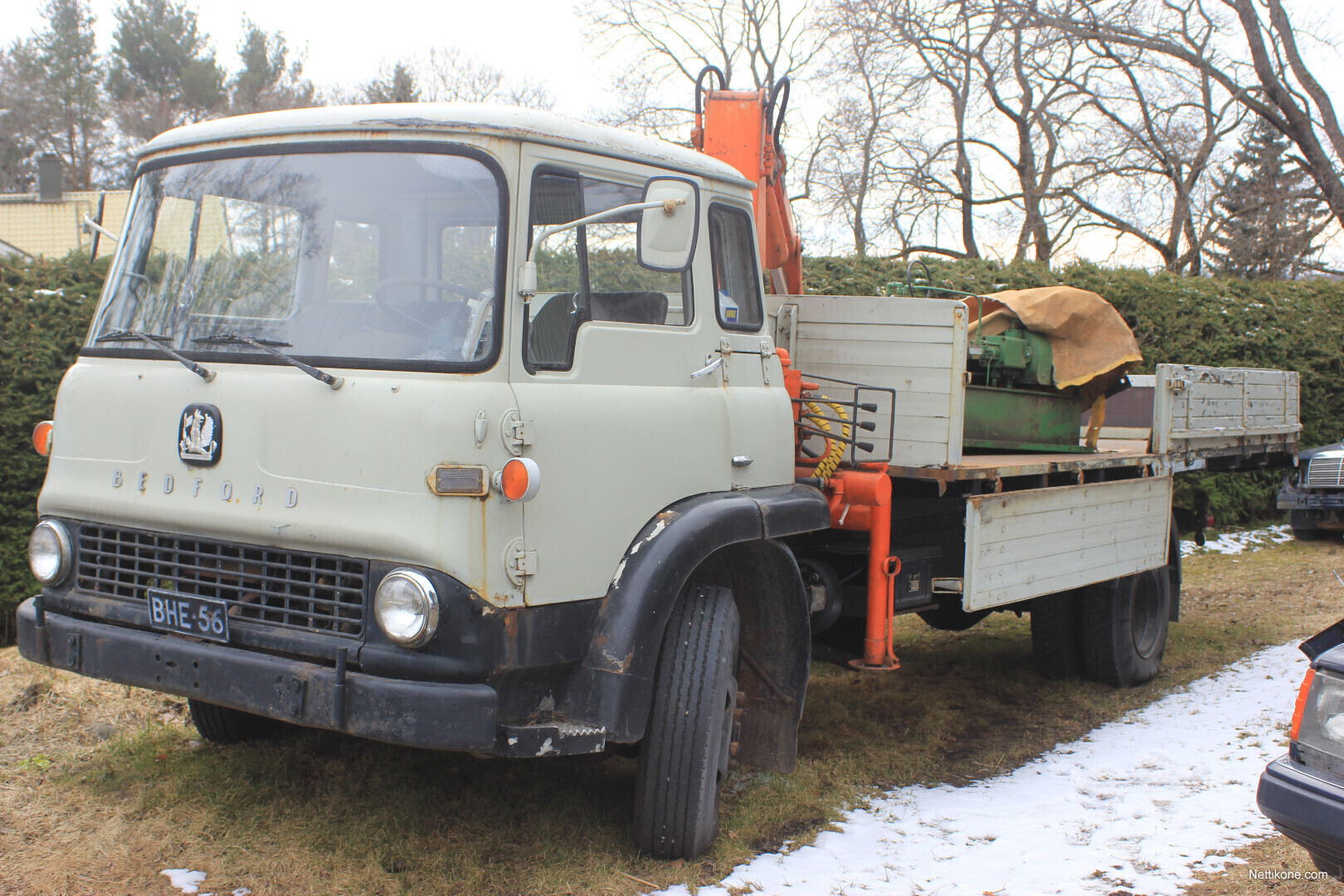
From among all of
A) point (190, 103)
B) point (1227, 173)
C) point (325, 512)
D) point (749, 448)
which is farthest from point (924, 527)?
point (190, 103)

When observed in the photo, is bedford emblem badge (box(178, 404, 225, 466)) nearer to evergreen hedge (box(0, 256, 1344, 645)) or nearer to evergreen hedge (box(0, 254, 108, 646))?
evergreen hedge (box(0, 254, 108, 646))

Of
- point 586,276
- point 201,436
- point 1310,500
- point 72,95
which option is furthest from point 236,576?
point 72,95

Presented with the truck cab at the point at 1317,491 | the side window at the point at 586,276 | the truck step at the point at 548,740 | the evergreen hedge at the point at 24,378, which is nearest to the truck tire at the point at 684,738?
the truck step at the point at 548,740

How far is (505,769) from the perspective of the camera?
4.42m

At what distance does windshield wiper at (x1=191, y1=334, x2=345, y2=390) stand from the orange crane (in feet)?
6.14

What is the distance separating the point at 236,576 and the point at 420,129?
1.43m

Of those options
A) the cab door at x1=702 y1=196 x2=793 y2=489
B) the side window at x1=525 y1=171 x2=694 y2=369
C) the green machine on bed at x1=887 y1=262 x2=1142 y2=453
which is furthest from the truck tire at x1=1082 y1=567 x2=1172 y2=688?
the side window at x1=525 y1=171 x2=694 y2=369

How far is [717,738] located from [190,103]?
1309 inches

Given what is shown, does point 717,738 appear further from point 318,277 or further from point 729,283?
point 318,277

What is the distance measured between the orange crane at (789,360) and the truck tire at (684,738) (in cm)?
95

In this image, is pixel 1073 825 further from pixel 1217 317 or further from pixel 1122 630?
pixel 1217 317

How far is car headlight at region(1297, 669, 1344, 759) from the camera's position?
283cm

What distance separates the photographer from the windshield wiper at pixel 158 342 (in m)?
3.29

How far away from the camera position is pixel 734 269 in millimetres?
4051
